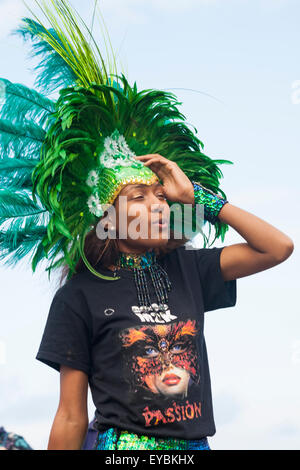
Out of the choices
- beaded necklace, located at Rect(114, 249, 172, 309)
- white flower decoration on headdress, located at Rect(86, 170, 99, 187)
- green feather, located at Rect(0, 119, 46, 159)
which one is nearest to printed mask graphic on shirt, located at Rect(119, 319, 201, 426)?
beaded necklace, located at Rect(114, 249, 172, 309)

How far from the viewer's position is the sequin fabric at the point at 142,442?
2252 millimetres

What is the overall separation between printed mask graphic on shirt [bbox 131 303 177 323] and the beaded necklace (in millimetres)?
12

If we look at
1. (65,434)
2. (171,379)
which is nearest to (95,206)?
(171,379)

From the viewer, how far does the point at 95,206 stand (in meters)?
2.62

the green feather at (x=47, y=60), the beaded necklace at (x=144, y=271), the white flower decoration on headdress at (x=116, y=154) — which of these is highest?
the green feather at (x=47, y=60)

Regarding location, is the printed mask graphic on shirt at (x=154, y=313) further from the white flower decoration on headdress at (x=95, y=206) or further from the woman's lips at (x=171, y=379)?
the white flower decoration on headdress at (x=95, y=206)

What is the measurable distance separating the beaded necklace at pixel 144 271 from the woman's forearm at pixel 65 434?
0.56 metres

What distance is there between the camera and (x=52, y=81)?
2.99 m

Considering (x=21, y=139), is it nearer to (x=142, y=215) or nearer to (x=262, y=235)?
(x=142, y=215)

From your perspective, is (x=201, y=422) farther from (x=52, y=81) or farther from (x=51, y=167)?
(x=52, y=81)

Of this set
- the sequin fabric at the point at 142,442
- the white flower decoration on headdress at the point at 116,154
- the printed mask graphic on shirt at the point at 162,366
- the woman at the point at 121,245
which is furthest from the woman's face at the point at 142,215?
the sequin fabric at the point at 142,442

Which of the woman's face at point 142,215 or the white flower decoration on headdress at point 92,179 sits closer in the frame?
the woman's face at point 142,215

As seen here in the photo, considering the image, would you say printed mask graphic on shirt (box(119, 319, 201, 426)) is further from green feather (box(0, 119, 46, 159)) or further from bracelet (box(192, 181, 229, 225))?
green feather (box(0, 119, 46, 159))

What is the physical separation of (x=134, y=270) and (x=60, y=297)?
0.33 metres
